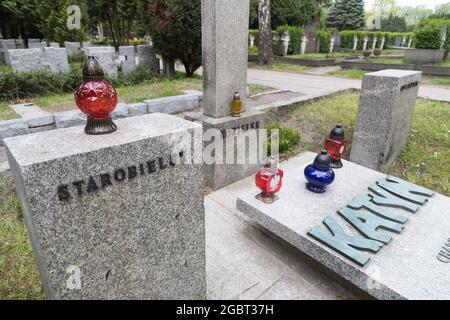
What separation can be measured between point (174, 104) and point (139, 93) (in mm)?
1778

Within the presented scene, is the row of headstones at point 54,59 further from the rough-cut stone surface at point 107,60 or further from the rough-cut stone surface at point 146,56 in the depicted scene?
the rough-cut stone surface at point 146,56

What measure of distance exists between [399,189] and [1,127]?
603cm

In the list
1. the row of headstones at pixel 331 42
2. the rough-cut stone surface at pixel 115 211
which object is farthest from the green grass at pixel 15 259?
the row of headstones at pixel 331 42

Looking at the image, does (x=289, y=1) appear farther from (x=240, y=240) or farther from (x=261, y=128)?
(x=240, y=240)

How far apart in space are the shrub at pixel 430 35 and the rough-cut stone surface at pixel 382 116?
12.7 metres

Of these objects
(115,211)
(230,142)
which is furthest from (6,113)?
(115,211)

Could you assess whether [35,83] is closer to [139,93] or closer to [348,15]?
[139,93]

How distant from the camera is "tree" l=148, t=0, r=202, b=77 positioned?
9.20m

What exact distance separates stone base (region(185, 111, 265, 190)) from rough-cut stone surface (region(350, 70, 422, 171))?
5.19ft

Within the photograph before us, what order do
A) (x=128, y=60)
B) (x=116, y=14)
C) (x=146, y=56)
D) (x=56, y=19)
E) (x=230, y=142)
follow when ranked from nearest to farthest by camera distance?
1. (x=230, y=142)
2. (x=128, y=60)
3. (x=146, y=56)
4. (x=56, y=19)
5. (x=116, y=14)

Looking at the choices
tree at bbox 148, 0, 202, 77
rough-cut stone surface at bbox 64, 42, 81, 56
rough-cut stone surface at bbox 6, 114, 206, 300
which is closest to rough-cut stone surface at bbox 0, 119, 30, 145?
rough-cut stone surface at bbox 6, 114, 206, 300

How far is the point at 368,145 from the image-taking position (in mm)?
4660

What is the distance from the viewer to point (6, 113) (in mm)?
6285
